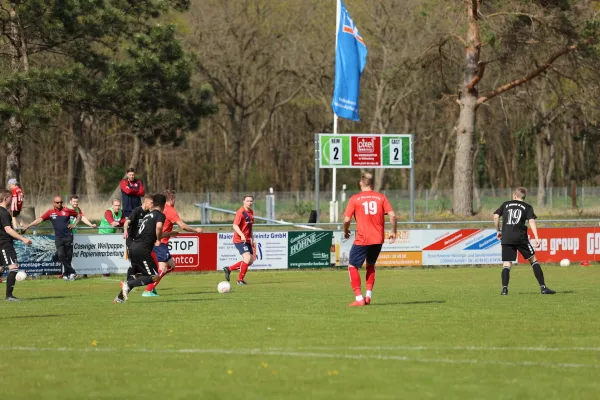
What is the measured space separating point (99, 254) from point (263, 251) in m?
4.69

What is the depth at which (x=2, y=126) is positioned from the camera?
112 ft

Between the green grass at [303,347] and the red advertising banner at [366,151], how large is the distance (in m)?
16.2

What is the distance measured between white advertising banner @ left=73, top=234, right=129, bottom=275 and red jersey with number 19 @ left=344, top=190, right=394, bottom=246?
1280cm

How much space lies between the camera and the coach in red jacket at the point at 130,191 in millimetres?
25562

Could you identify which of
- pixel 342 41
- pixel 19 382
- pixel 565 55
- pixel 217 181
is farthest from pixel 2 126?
pixel 217 181

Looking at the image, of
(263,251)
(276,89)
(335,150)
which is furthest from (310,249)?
(276,89)

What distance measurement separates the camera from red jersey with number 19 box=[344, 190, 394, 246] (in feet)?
47.6

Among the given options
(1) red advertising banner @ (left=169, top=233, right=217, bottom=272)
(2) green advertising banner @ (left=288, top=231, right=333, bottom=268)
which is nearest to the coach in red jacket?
(1) red advertising banner @ (left=169, top=233, right=217, bottom=272)

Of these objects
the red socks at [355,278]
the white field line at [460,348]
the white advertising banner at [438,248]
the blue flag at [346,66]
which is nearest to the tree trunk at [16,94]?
the blue flag at [346,66]

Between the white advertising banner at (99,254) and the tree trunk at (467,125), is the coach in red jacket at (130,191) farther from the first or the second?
the tree trunk at (467,125)

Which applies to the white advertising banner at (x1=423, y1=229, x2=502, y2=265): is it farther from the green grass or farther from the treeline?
the green grass

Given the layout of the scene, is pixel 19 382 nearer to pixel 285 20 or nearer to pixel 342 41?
pixel 342 41

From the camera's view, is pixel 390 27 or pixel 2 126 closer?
pixel 2 126

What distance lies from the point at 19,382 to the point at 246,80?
58.4 meters
